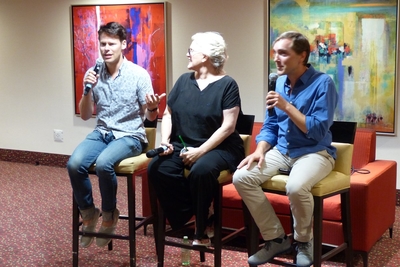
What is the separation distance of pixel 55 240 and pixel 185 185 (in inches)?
47.5

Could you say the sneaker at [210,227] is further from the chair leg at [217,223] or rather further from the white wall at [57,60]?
the white wall at [57,60]

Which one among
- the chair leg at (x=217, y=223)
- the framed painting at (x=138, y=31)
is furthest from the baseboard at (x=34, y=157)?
the chair leg at (x=217, y=223)

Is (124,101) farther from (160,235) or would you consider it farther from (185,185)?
(160,235)

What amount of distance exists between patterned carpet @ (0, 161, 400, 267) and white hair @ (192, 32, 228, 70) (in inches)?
46.4

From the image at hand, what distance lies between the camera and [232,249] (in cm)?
379

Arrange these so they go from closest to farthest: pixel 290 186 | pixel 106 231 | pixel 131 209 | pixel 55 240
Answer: pixel 290 186, pixel 131 209, pixel 106 231, pixel 55 240

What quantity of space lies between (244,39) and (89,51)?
163cm

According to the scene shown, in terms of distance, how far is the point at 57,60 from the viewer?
243 inches

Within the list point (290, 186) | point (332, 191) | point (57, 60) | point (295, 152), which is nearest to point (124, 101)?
point (295, 152)

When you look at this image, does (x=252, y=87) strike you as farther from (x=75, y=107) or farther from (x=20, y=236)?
(x=20, y=236)

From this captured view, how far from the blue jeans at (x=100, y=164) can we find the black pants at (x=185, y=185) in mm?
210

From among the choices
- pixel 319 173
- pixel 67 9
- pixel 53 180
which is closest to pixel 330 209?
pixel 319 173

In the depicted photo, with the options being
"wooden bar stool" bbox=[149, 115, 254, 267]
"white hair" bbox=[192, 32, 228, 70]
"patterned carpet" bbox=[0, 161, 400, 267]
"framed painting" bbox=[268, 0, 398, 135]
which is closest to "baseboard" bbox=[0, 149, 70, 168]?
"patterned carpet" bbox=[0, 161, 400, 267]

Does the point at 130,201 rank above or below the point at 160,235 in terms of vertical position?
above
